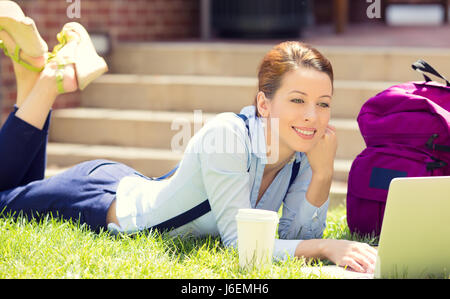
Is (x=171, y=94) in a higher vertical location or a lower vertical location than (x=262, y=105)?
lower

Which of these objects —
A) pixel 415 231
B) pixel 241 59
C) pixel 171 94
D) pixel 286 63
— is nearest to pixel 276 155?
pixel 286 63

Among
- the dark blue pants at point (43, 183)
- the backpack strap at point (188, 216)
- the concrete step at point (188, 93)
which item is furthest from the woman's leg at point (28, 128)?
the concrete step at point (188, 93)

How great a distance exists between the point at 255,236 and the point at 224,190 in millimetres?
271

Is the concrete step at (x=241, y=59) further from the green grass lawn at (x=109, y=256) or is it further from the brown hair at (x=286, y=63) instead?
the green grass lawn at (x=109, y=256)

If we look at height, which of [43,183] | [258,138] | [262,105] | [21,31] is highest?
[21,31]

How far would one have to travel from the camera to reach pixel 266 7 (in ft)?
19.5

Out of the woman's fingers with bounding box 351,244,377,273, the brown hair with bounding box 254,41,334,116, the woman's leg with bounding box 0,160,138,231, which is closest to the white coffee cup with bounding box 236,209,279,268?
the woman's fingers with bounding box 351,244,377,273

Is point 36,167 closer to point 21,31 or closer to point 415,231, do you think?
point 21,31

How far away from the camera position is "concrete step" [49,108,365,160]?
4746 mm

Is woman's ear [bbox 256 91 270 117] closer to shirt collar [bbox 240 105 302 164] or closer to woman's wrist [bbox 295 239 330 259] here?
shirt collar [bbox 240 105 302 164]

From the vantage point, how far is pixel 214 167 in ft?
8.06

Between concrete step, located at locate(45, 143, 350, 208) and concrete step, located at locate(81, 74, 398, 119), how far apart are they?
16.9 inches

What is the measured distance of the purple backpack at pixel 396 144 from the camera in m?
2.84

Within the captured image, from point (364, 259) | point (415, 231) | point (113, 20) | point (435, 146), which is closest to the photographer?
point (415, 231)
